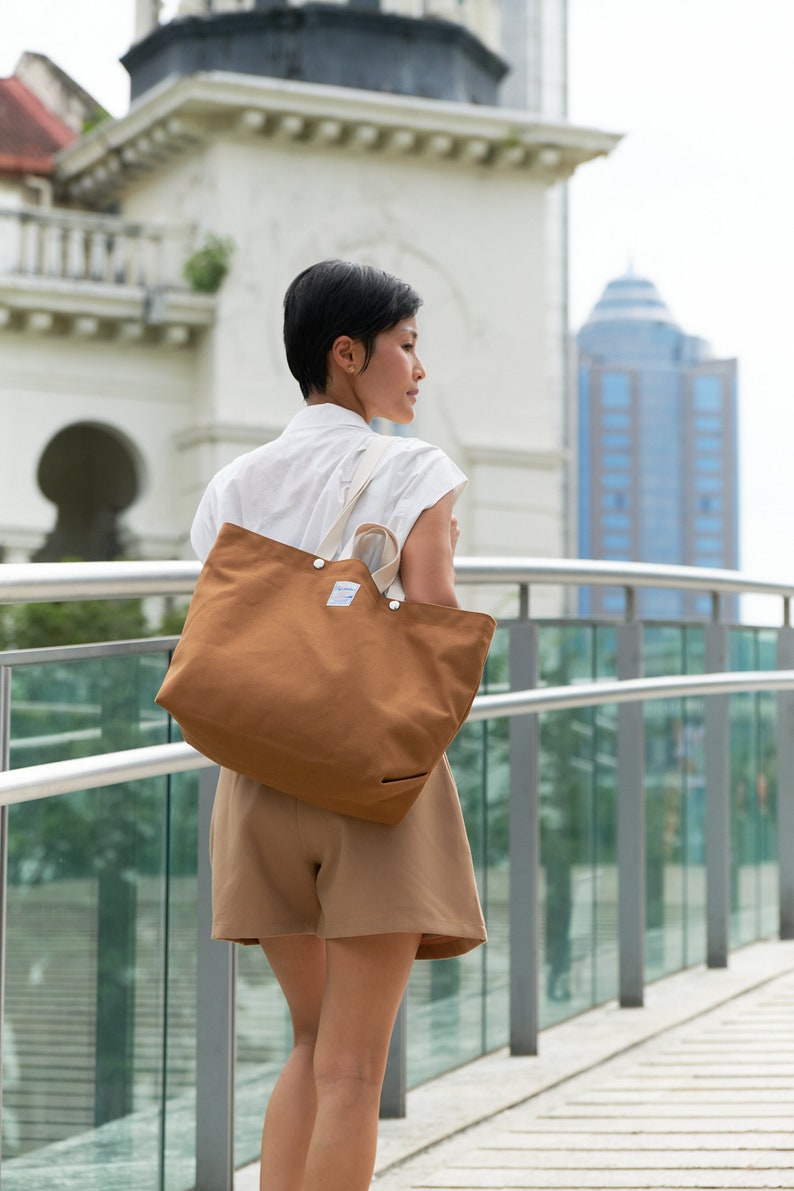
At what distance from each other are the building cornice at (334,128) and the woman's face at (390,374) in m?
18.0

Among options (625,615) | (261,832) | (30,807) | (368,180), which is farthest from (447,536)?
(368,180)

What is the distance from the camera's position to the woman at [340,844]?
1.95 meters

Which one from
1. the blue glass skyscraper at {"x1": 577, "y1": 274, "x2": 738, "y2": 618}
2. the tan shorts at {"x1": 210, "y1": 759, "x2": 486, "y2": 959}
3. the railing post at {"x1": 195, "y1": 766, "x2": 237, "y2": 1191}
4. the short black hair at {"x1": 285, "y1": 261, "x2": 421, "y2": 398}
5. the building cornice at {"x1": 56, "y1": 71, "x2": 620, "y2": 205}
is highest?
the blue glass skyscraper at {"x1": 577, "y1": 274, "x2": 738, "y2": 618}

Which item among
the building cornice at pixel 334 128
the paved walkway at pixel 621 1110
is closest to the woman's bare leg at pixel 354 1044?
the paved walkway at pixel 621 1110

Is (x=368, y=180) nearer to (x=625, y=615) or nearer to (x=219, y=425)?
(x=219, y=425)

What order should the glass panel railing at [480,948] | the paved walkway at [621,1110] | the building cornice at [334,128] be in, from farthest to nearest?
the building cornice at [334,128] < the glass panel railing at [480,948] < the paved walkway at [621,1110]

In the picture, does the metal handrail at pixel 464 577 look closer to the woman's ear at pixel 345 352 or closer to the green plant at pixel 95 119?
the woman's ear at pixel 345 352

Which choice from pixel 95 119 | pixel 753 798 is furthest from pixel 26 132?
pixel 753 798

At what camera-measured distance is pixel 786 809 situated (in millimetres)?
5066

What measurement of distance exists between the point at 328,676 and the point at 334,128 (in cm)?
1908

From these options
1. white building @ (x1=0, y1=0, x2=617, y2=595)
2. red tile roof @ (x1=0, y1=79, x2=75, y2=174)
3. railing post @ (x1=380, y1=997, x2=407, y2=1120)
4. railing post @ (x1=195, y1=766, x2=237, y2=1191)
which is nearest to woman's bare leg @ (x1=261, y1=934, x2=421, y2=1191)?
railing post @ (x1=195, y1=766, x2=237, y2=1191)

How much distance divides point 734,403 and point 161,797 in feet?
377

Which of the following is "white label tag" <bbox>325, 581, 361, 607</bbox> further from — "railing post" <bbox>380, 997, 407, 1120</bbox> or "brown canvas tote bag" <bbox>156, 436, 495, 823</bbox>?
"railing post" <bbox>380, 997, 407, 1120</bbox>

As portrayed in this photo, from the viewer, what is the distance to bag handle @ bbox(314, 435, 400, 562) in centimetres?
195
